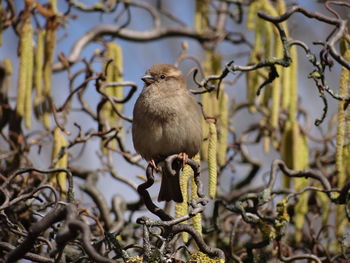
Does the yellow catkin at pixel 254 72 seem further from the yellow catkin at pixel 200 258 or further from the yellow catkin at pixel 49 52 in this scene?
the yellow catkin at pixel 200 258

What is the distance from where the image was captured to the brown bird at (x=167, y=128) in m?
4.12

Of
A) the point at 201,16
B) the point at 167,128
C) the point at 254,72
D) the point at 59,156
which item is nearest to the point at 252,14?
the point at 254,72

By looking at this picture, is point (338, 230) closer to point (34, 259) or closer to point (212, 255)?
point (212, 255)

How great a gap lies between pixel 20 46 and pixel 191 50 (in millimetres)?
5935

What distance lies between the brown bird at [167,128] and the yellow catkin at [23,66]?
2.44ft

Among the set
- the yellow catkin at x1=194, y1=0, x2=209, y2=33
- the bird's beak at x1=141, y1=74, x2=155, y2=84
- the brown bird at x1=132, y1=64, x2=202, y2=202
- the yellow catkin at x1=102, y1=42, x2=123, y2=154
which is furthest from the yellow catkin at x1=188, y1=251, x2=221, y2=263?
the yellow catkin at x1=194, y1=0, x2=209, y2=33

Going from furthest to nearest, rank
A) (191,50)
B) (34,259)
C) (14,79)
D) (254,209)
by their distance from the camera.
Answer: (191,50)
(14,79)
(254,209)
(34,259)

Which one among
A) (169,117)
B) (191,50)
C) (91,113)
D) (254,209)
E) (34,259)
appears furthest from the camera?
(191,50)

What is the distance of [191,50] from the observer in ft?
33.1

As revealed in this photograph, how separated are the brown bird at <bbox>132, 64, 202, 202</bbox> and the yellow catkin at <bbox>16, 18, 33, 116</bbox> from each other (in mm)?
744

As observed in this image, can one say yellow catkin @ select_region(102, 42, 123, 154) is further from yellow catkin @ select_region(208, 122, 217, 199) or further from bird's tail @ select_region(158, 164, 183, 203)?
yellow catkin @ select_region(208, 122, 217, 199)

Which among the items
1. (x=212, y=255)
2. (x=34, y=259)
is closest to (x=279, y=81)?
(x=212, y=255)

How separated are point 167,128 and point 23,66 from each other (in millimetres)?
998

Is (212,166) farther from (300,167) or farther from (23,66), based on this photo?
(23,66)
